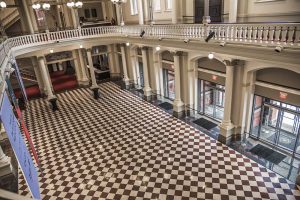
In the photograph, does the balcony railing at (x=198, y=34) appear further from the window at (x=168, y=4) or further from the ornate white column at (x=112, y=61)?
the ornate white column at (x=112, y=61)

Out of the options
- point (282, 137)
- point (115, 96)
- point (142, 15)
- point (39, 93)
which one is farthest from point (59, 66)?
point (282, 137)

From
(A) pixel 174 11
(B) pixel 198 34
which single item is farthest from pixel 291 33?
(A) pixel 174 11

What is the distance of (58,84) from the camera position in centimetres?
2019

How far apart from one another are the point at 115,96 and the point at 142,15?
5.87 meters

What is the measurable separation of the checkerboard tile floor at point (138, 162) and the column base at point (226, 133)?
31 cm

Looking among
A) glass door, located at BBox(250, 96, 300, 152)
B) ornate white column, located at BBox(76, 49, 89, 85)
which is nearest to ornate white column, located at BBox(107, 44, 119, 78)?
ornate white column, located at BBox(76, 49, 89, 85)

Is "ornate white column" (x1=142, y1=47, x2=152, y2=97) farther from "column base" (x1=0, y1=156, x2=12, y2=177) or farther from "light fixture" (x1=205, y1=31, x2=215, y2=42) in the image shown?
"column base" (x1=0, y1=156, x2=12, y2=177)

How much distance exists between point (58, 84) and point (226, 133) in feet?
51.1

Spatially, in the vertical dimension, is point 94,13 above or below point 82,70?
above

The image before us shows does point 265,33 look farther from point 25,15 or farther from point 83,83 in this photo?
point 83,83

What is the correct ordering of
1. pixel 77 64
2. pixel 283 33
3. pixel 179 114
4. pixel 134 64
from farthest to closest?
pixel 77 64 → pixel 134 64 → pixel 179 114 → pixel 283 33

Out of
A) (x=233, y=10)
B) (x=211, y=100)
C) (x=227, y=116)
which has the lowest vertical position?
(x=211, y=100)

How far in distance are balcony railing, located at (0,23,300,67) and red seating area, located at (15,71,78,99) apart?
538 cm

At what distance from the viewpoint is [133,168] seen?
8.95 metres
